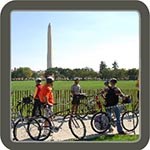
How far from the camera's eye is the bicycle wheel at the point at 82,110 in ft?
16.4

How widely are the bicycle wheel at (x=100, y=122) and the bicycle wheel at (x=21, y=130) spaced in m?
0.72

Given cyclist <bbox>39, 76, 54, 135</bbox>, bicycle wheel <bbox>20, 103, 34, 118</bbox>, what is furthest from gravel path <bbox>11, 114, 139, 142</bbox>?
bicycle wheel <bbox>20, 103, 34, 118</bbox>

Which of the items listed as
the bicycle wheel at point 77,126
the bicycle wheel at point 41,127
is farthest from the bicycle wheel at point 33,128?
the bicycle wheel at point 77,126

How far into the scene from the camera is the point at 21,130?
4062 millimetres

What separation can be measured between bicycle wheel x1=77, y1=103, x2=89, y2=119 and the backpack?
27cm

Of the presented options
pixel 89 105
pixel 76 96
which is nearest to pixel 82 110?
pixel 89 105

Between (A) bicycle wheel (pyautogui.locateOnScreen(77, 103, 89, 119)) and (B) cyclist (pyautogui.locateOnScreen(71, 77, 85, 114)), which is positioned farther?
(B) cyclist (pyautogui.locateOnScreen(71, 77, 85, 114))

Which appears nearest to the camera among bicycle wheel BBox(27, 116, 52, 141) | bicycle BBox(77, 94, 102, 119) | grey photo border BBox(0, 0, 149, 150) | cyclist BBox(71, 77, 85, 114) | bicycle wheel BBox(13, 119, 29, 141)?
grey photo border BBox(0, 0, 149, 150)

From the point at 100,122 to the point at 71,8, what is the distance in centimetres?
217

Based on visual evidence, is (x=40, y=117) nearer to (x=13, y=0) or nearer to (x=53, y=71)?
(x=53, y=71)

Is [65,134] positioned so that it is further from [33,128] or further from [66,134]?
[33,128]

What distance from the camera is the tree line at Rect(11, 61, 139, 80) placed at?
10.8 ft

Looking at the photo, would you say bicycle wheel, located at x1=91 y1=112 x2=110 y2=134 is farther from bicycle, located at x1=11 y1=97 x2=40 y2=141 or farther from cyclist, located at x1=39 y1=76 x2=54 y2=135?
bicycle, located at x1=11 y1=97 x2=40 y2=141

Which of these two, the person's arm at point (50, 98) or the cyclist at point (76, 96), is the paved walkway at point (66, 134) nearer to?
the cyclist at point (76, 96)
